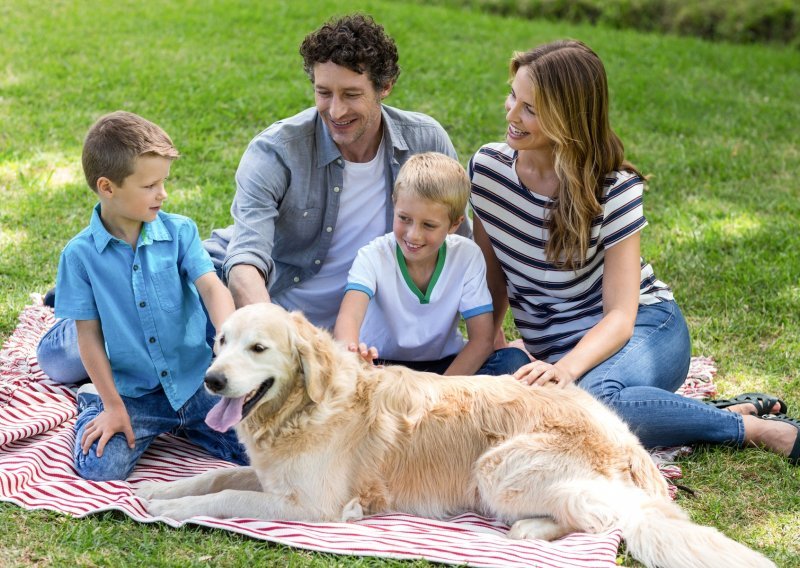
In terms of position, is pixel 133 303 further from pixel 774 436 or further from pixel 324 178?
pixel 774 436

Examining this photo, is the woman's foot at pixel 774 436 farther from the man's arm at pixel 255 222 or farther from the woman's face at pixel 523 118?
the man's arm at pixel 255 222

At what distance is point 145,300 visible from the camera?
4055mm

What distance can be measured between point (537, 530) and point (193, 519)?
4.27 ft

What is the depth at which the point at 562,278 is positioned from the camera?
457 centimetres

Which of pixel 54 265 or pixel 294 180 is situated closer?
pixel 294 180

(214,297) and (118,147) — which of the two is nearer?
(118,147)

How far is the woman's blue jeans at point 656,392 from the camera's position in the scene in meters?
4.21

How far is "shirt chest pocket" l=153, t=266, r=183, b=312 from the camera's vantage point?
4078mm

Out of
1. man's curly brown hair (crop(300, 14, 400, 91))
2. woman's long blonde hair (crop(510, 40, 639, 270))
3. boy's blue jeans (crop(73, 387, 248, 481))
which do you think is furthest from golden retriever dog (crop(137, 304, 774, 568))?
man's curly brown hair (crop(300, 14, 400, 91))

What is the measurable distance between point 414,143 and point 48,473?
97.3 inches

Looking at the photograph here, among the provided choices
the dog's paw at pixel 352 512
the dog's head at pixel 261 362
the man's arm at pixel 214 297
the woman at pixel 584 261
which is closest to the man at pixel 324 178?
the man's arm at pixel 214 297

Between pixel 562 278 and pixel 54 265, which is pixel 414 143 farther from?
pixel 54 265

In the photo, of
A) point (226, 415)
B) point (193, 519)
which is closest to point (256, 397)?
point (226, 415)

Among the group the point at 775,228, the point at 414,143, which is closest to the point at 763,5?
the point at 775,228
